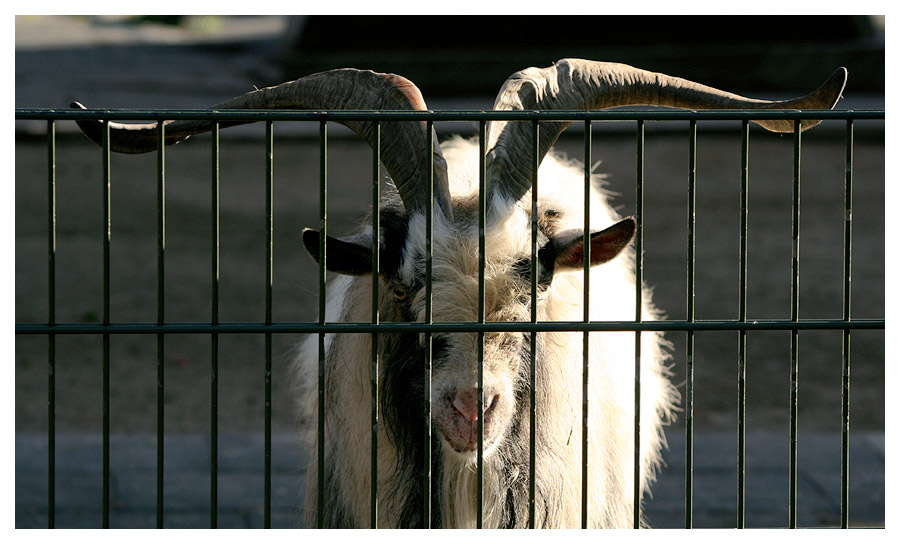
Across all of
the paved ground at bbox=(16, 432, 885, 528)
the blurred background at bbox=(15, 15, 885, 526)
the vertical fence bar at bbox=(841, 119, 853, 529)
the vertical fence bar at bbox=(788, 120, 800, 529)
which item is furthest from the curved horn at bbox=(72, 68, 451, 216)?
the blurred background at bbox=(15, 15, 885, 526)

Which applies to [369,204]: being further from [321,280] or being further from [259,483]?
[321,280]

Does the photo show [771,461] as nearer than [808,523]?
No

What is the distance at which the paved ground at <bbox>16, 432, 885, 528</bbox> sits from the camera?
611 centimetres

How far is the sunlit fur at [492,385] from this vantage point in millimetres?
3381

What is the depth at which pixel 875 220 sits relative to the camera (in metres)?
12.1

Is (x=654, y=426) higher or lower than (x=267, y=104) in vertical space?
lower

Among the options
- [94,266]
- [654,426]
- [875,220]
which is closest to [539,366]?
[654,426]

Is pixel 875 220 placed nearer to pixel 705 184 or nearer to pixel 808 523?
pixel 705 184

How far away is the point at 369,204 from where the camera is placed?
258 inches

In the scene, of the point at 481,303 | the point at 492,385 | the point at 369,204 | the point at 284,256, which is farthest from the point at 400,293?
the point at 284,256

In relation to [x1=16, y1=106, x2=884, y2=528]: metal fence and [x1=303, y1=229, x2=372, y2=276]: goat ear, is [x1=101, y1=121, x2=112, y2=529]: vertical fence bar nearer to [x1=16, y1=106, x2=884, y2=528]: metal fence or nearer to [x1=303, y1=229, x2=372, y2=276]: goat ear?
[x1=16, y1=106, x2=884, y2=528]: metal fence

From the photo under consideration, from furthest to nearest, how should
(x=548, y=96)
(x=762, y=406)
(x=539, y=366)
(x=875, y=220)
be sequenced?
(x=875, y=220)
(x=762, y=406)
(x=548, y=96)
(x=539, y=366)

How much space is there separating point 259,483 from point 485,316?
3.67 m

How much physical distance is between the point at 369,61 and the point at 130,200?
5.63 m
